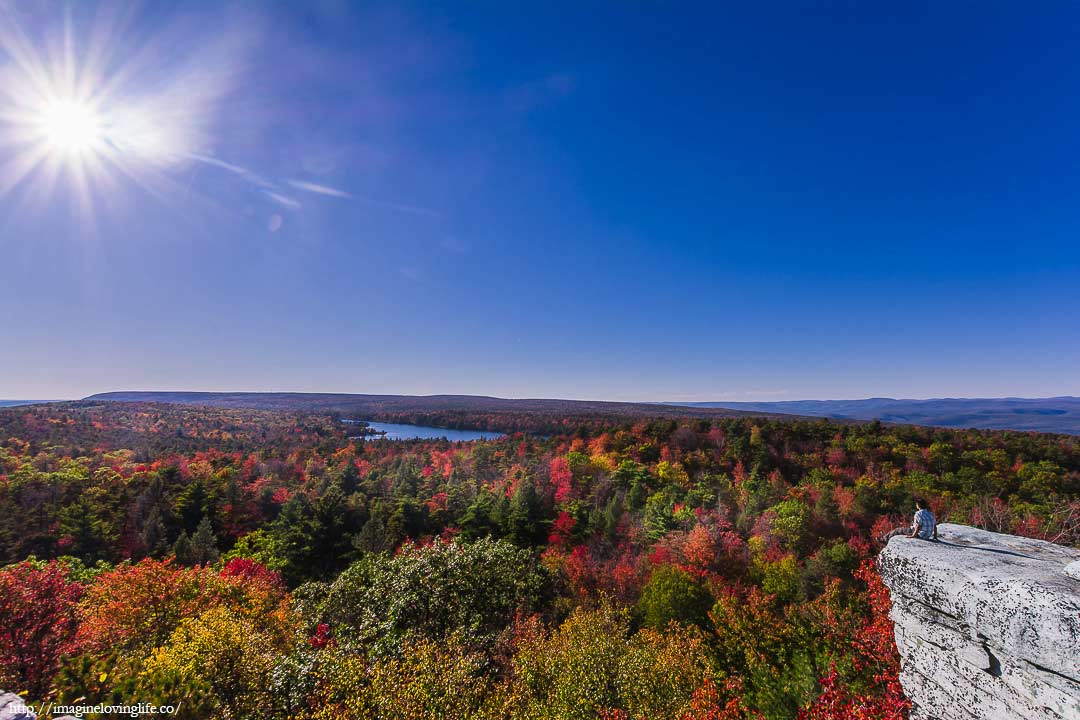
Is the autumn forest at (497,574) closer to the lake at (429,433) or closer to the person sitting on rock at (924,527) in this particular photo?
the person sitting on rock at (924,527)

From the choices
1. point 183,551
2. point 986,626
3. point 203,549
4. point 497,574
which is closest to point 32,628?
point 497,574

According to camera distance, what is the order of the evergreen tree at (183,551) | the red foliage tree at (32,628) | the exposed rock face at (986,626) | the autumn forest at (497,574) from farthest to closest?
the evergreen tree at (183,551), the red foliage tree at (32,628), the autumn forest at (497,574), the exposed rock face at (986,626)

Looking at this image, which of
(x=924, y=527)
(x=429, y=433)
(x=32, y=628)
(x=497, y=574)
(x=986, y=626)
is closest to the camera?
(x=986, y=626)

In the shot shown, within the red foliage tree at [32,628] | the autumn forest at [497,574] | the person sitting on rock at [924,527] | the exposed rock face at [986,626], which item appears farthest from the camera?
the red foliage tree at [32,628]

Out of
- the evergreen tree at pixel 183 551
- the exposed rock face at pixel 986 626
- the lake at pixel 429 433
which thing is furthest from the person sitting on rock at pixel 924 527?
the lake at pixel 429 433

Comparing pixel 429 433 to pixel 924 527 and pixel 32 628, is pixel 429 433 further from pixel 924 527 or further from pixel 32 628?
pixel 924 527

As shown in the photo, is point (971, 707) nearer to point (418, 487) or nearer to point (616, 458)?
point (418, 487)

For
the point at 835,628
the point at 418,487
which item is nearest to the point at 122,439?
the point at 418,487

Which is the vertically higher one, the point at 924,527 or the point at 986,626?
the point at 924,527
